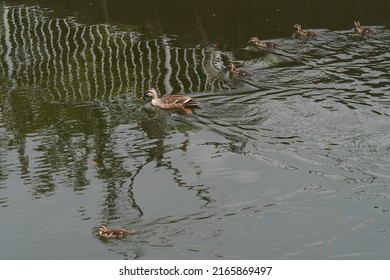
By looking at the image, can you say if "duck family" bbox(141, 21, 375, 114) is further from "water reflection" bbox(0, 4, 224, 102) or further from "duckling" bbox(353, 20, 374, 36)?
"water reflection" bbox(0, 4, 224, 102)

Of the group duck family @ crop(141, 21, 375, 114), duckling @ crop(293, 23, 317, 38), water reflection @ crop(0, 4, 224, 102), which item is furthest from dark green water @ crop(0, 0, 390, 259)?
duckling @ crop(293, 23, 317, 38)

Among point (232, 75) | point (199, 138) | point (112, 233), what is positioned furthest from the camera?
point (232, 75)

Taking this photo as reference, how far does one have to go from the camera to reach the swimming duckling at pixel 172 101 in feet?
46.1

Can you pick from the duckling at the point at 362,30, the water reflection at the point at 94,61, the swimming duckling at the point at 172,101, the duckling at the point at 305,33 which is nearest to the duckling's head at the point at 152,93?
the swimming duckling at the point at 172,101

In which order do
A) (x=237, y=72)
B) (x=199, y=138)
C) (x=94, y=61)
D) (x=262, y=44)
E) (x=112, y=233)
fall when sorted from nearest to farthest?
1. (x=112, y=233)
2. (x=199, y=138)
3. (x=237, y=72)
4. (x=262, y=44)
5. (x=94, y=61)

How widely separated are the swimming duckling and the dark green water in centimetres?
14

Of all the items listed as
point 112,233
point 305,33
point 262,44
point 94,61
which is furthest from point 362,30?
point 112,233

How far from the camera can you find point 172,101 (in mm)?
14141

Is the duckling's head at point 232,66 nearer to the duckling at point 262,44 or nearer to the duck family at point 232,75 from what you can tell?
the duck family at point 232,75

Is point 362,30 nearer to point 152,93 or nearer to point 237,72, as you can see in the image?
point 237,72

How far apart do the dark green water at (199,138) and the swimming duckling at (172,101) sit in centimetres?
14

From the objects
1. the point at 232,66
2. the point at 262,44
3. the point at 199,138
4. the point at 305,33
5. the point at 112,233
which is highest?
the point at 305,33

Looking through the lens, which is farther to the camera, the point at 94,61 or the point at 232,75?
the point at 94,61

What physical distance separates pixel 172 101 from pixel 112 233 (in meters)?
4.41
